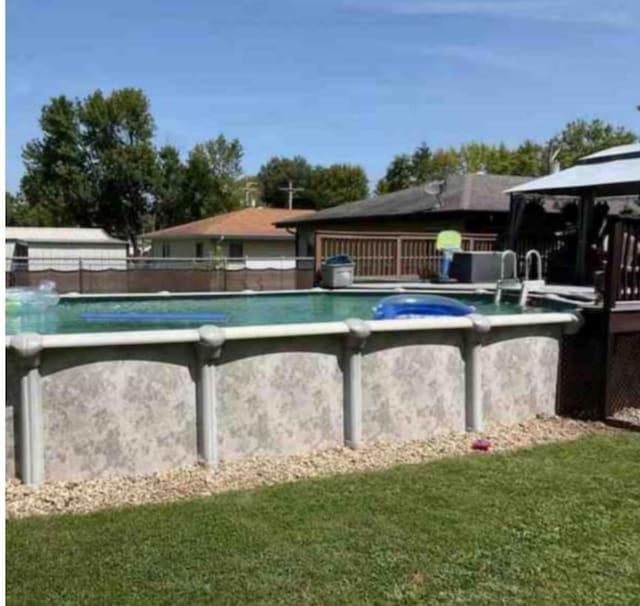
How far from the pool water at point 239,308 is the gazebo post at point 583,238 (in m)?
3.02

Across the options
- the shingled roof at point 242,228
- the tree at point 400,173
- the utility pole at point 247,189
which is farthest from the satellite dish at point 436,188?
the utility pole at point 247,189

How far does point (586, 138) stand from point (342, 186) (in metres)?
19.0

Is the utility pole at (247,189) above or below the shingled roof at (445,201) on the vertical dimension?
above

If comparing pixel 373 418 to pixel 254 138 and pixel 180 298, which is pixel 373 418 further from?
pixel 254 138

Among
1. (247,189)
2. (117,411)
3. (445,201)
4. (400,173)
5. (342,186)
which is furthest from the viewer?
(342,186)

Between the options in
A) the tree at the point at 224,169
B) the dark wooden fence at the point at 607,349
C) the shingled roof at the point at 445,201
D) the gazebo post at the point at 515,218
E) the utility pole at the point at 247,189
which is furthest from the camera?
the utility pole at the point at 247,189

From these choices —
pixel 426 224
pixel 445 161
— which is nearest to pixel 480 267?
pixel 426 224

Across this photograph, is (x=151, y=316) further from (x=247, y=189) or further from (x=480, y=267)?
(x=247, y=189)

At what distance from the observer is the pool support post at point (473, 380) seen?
5418 mm

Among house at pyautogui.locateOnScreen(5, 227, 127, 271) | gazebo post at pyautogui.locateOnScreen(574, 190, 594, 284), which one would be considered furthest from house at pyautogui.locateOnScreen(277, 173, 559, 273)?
house at pyautogui.locateOnScreen(5, 227, 127, 271)

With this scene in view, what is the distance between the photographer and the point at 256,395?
4699mm

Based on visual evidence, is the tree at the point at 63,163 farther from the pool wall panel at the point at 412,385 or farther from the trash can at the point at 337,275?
the pool wall panel at the point at 412,385

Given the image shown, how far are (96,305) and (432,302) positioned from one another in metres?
5.87

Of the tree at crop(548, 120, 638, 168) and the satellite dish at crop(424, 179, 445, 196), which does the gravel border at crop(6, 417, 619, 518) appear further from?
the tree at crop(548, 120, 638, 168)
